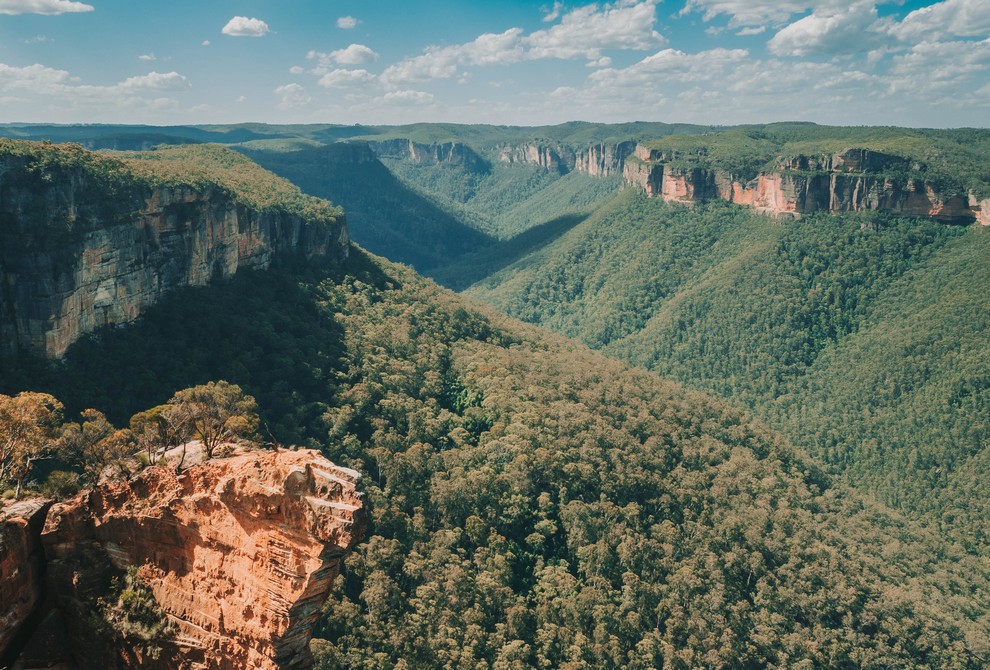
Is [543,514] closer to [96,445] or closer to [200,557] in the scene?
[96,445]

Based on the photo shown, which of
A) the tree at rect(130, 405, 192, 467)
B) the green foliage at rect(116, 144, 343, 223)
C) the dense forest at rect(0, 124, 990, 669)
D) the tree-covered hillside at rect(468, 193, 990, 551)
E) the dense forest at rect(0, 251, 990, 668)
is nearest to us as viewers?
the tree at rect(130, 405, 192, 467)

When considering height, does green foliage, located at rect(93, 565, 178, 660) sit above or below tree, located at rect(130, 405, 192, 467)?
below

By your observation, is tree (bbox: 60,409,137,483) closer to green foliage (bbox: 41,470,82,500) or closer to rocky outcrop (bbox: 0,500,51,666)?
green foliage (bbox: 41,470,82,500)

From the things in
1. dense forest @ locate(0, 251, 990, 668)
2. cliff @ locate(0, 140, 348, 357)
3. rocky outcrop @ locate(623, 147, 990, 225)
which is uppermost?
rocky outcrop @ locate(623, 147, 990, 225)

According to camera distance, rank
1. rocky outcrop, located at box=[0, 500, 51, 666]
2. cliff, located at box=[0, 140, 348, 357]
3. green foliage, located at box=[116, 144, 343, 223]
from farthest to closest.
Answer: green foliage, located at box=[116, 144, 343, 223] → cliff, located at box=[0, 140, 348, 357] → rocky outcrop, located at box=[0, 500, 51, 666]

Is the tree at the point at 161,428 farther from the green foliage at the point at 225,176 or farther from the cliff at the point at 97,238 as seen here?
the green foliage at the point at 225,176

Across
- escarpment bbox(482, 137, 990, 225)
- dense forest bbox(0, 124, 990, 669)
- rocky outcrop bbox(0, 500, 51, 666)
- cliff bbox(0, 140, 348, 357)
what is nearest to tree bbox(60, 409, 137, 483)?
dense forest bbox(0, 124, 990, 669)

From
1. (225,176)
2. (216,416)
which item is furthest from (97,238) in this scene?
(216,416)
